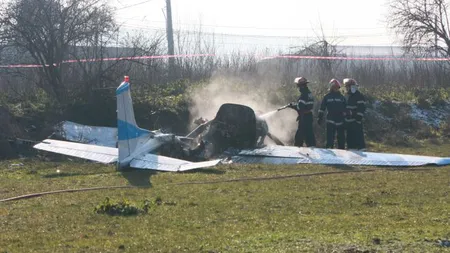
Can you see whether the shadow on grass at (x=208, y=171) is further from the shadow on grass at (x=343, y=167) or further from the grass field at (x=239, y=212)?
the shadow on grass at (x=343, y=167)

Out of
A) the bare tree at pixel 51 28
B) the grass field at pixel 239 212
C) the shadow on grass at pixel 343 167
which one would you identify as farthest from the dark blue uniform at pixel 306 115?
the bare tree at pixel 51 28

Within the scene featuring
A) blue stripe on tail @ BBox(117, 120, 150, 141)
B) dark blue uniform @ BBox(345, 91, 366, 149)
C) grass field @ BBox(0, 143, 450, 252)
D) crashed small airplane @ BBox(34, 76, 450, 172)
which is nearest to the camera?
grass field @ BBox(0, 143, 450, 252)

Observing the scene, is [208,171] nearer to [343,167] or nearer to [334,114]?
[343,167]

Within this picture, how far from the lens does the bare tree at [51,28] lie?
2222cm

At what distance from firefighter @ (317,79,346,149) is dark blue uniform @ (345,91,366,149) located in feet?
0.65

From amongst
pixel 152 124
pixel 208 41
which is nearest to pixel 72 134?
pixel 152 124

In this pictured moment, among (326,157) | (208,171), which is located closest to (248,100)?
(326,157)

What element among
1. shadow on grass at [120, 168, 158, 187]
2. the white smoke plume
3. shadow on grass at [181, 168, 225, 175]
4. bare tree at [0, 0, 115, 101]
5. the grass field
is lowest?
shadow on grass at [181, 168, 225, 175]

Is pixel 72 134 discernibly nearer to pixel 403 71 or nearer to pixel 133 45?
pixel 133 45

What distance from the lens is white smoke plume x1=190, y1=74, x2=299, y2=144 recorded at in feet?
69.1

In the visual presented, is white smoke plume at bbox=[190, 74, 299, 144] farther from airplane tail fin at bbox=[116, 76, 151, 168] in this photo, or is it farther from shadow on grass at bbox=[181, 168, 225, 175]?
airplane tail fin at bbox=[116, 76, 151, 168]

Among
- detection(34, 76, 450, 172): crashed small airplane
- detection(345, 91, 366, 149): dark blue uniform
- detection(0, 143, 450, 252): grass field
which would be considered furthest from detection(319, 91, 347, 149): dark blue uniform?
detection(0, 143, 450, 252): grass field

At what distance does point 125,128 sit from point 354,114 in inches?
267

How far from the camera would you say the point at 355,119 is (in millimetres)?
18750
